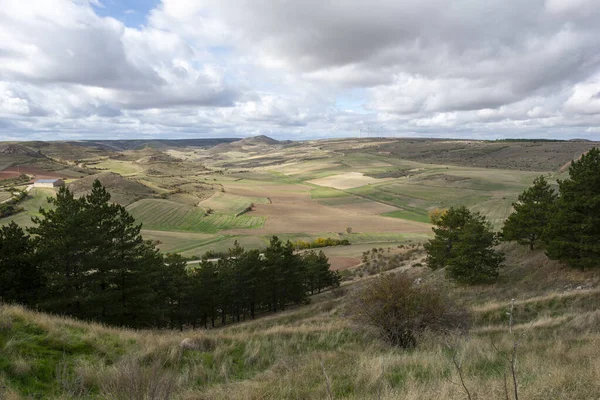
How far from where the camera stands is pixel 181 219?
10425cm

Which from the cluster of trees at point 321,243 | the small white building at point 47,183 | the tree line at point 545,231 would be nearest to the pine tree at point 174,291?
the tree line at point 545,231

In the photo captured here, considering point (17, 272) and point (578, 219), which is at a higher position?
point (578, 219)

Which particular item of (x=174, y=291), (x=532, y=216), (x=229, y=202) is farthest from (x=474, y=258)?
(x=229, y=202)

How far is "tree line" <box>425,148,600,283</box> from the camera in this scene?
23.9 metres

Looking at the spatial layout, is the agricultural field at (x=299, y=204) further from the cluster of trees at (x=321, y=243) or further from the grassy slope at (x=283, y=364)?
the grassy slope at (x=283, y=364)

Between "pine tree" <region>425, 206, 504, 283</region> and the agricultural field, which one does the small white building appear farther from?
"pine tree" <region>425, 206, 504, 283</region>

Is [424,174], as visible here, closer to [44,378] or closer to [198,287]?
[198,287]

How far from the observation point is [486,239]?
30.9m

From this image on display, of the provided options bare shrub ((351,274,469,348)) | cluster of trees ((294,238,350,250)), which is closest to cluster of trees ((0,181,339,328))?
bare shrub ((351,274,469,348))

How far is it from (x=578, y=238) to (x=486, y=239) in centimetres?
720

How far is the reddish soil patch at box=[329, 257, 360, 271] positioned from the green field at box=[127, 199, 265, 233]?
1478 inches

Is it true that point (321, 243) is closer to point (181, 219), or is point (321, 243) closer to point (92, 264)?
point (181, 219)

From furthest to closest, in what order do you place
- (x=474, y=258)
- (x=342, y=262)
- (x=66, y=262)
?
(x=342, y=262) → (x=474, y=258) → (x=66, y=262)

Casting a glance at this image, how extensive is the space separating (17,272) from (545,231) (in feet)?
129
